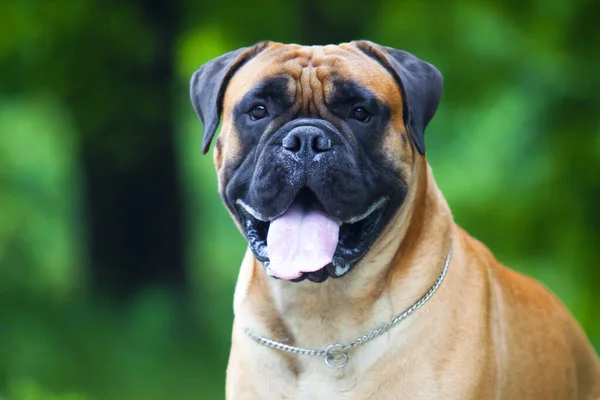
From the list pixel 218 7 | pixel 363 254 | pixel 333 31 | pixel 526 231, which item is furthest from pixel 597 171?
pixel 363 254

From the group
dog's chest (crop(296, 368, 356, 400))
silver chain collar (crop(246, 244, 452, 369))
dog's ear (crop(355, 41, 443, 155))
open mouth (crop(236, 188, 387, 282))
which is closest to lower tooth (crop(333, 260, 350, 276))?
open mouth (crop(236, 188, 387, 282))

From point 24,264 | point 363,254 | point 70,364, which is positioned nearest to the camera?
point 363,254

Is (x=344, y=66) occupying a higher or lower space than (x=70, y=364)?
higher

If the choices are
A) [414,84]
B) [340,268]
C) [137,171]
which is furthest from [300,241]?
[137,171]

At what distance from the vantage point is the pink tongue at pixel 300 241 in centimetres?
340

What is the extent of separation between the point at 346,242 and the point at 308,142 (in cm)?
38

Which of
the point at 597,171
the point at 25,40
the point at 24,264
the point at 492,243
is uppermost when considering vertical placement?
the point at 25,40

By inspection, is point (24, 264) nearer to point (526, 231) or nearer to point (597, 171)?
point (526, 231)

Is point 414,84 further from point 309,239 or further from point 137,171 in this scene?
point 137,171

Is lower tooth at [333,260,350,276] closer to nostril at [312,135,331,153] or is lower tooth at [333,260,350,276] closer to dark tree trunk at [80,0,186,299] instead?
nostril at [312,135,331,153]

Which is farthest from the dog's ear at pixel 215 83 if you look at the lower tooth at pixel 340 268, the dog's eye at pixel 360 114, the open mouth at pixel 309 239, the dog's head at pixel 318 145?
the lower tooth at pixel 340 268

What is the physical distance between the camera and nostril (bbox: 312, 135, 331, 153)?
11.2 ft

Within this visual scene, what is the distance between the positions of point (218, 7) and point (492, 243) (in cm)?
292

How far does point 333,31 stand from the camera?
8.16m
